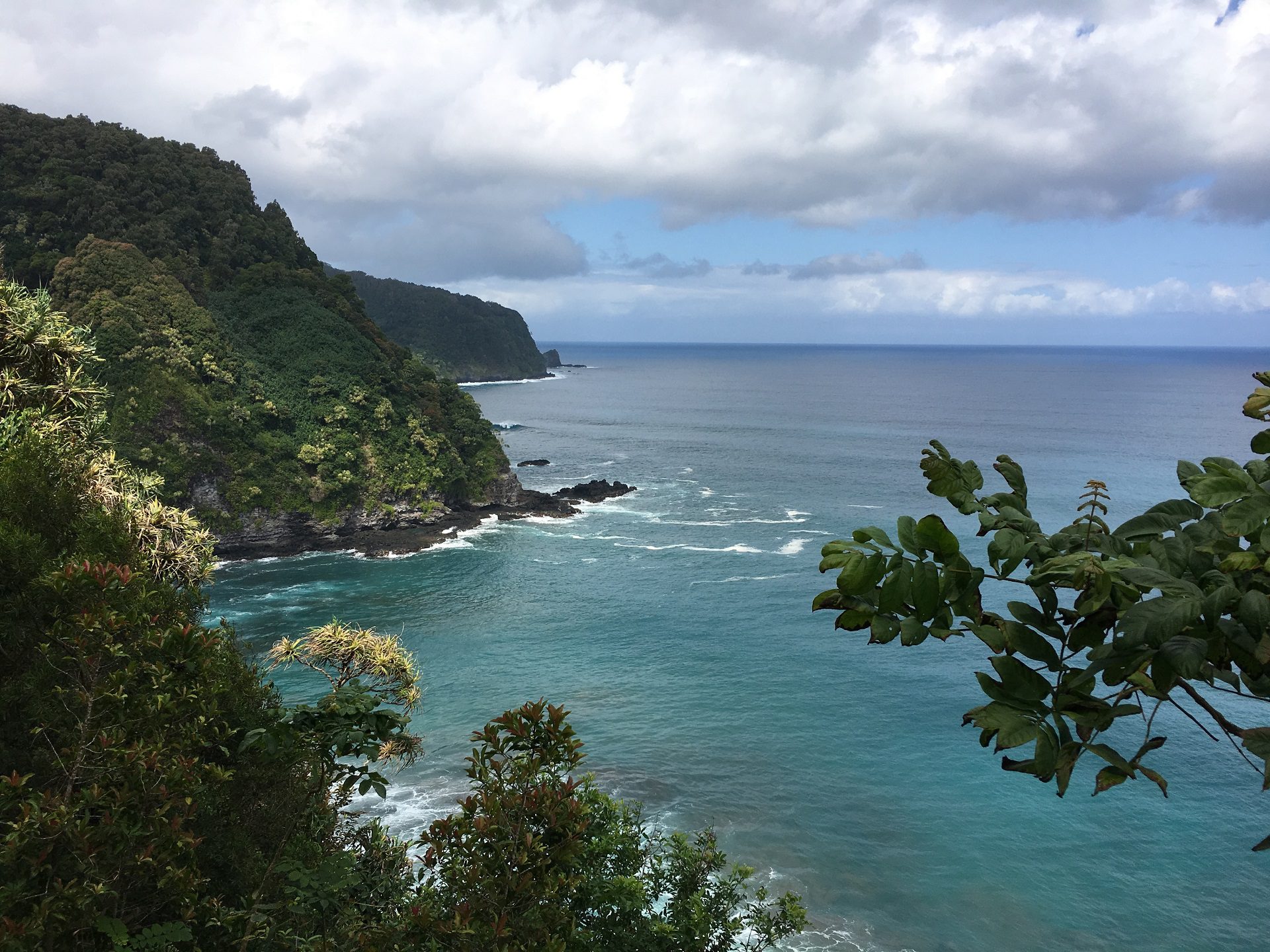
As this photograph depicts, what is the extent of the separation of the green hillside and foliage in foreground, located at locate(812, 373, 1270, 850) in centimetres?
5475

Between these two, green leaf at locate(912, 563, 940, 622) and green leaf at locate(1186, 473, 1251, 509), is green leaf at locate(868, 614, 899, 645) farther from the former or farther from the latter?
green leaf at locate(1186, 473, 1251, 509)

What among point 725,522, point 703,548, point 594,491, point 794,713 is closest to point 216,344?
point 594,491

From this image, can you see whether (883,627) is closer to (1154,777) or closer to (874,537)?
(874,537)

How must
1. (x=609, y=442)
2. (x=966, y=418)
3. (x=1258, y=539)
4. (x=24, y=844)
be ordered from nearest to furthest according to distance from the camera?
(x=1258, y=539) < (x=24, y=844) < (x=609, y=442) < (x=966, y=418)

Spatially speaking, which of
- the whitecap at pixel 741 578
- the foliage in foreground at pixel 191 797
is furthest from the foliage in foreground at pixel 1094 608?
the whitecap at pixel 741 578

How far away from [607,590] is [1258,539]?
157 ft

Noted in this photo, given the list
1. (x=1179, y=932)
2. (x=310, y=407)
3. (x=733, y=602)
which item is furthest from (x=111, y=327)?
(x=1179, y=932)

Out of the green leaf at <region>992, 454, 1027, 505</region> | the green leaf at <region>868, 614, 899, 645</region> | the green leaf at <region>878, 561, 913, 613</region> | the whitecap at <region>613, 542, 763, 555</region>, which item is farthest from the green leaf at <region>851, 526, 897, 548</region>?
the whitecap at <region>613, 542, 763, 555</region>

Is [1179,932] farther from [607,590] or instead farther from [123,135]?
[123,135]

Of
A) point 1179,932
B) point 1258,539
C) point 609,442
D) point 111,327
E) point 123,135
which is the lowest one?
point 1179,932

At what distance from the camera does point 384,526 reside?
61.8 m

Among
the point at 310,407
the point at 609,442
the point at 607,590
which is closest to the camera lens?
the point at 607,590

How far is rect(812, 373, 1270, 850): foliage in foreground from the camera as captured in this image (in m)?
2.07

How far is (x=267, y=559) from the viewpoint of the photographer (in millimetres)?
55812
